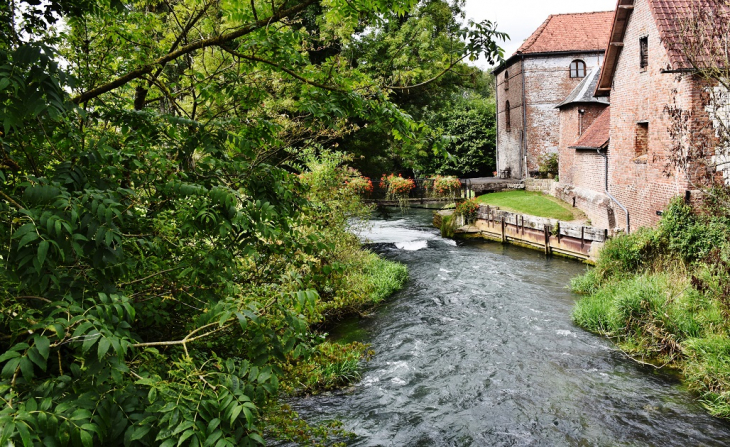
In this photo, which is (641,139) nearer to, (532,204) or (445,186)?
(532,204)

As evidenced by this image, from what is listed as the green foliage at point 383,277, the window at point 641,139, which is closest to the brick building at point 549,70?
the window at point 641,139

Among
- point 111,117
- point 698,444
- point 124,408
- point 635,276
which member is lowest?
point 698,444

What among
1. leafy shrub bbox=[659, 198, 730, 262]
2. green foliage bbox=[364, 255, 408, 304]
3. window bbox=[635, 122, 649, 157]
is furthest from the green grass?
green foliage bbox=[364, 255, 408, 304]

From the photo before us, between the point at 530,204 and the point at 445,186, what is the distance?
17.1 ft

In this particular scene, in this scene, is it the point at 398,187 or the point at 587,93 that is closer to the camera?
the point at 587,93

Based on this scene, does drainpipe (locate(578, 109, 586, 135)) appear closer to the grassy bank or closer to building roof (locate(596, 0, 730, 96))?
building roof (locate(596, 0, 730, 96))

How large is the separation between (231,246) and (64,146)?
5.04 ft

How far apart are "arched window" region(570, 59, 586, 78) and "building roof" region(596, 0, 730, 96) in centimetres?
1601

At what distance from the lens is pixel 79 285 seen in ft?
10.1

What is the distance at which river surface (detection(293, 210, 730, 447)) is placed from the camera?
767cm

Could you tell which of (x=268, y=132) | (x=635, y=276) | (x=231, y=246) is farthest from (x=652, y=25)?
(x=231, y=246)

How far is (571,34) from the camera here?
35312 mm

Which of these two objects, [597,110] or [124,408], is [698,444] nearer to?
[124,408]

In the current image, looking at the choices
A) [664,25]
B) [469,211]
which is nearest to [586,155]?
[469,211]
